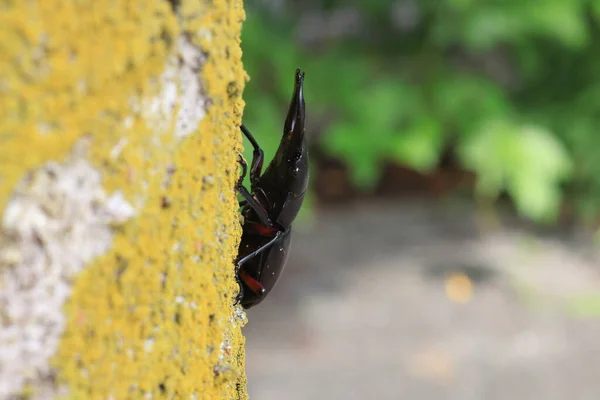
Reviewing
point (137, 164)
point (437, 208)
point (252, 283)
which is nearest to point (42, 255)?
point (137, 164)

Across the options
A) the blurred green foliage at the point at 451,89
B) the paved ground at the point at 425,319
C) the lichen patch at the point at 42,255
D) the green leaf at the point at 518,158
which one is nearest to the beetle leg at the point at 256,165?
the lichen patch at the point at 42,255

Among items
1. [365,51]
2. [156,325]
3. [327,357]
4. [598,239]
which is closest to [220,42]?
[156,325]

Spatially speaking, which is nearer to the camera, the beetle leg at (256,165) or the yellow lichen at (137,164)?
the yellow lichen at (137,164)

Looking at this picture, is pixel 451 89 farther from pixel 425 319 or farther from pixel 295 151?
pixel 295 151

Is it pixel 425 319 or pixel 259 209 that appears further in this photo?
pixel 425 319

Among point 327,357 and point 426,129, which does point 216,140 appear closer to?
point 327,357

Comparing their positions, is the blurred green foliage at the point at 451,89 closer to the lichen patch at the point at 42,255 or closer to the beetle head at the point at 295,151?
the beetle head at the point at 295,151

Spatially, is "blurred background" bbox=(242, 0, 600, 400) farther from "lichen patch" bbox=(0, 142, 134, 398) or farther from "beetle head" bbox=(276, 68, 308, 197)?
"lichen patch" bbox=(0, 142, 134, 398)
